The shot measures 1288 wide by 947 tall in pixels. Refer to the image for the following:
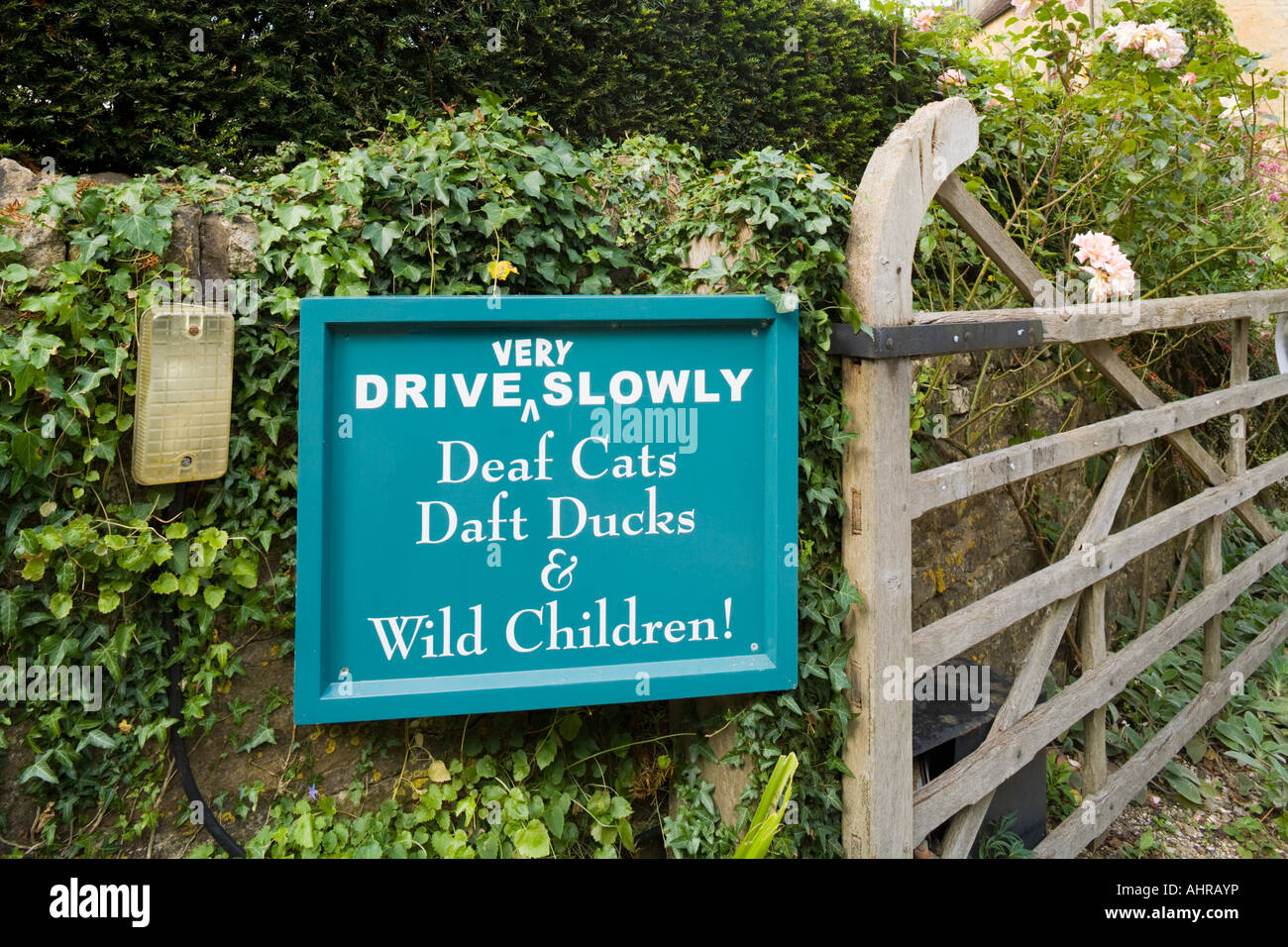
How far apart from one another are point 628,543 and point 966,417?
2433 millimetres

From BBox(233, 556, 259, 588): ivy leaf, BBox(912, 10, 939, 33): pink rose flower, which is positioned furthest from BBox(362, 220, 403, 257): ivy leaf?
BBox(912, 10, 939, 33): pink rose flower

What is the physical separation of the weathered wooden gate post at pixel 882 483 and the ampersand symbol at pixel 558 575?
2.28ft

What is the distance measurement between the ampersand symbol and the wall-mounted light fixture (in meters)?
0.74

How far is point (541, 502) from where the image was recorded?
183cm

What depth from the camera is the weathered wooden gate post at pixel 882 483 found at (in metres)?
1.96

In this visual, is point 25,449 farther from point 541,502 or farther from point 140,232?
point 541,502

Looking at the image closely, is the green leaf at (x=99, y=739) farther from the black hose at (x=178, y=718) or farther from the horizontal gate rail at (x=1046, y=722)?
the horizontal gate rail at (x=1046, y=722)

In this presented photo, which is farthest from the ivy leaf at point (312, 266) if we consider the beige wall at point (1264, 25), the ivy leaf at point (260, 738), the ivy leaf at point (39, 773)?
the beige wall at point (1264, 25)

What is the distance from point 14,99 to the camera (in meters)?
2.61

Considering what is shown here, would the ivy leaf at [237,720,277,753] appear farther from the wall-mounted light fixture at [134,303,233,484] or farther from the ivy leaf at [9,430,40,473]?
the ivy leaf at [9,430,40,473]

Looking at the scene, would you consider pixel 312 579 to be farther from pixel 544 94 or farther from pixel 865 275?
pixel 544 94

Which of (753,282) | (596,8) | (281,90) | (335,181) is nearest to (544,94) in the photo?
(596,8)

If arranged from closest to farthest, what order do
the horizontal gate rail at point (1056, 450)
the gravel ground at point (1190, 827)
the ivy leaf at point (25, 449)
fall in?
the ivy leaf at point (25, 449) → the horizontal gate rail at point (1056, 450) → the gravel ground at point (1190, 827)

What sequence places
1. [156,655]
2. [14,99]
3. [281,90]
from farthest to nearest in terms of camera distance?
[281,90] → [14,99] → [156,655]
